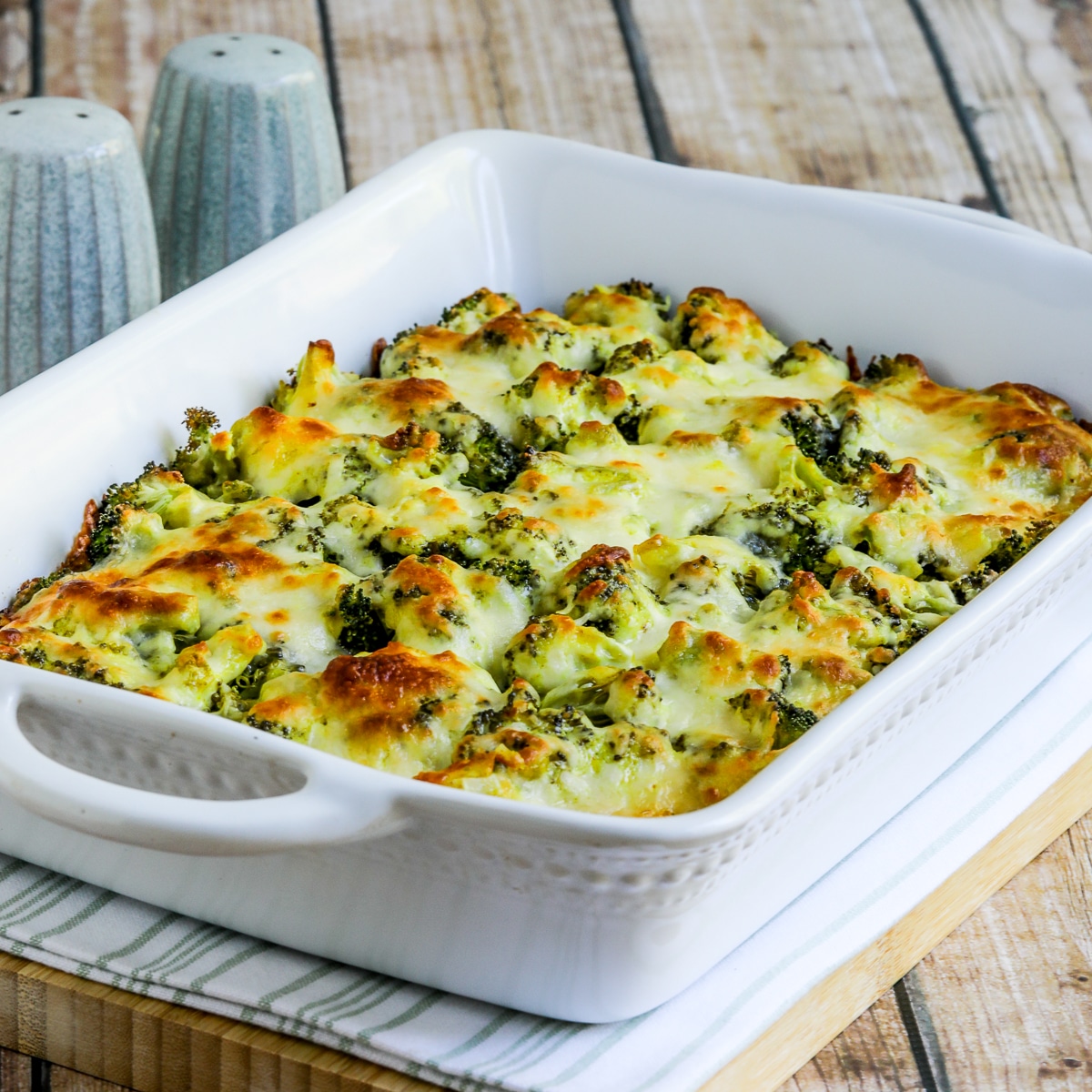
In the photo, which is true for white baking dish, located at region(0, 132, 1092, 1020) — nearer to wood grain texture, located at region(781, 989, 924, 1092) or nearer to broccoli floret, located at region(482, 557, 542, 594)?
wood grain texture, located at region(781, 989, 924, 1092)

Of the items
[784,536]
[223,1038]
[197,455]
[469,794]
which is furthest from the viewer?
[197,455]

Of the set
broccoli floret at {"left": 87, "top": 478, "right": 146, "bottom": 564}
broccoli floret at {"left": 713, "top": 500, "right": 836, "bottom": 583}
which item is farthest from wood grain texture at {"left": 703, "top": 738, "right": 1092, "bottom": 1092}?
broccoli floret at {"left": 87, "top": 478, "right": 146, "bottom": 564}

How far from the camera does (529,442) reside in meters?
2.32

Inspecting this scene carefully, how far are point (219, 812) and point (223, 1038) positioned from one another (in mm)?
312

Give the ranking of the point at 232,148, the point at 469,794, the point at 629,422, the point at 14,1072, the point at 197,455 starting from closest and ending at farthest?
the point at 469,794 → the point at 14,1072 → the point at 197,455 → the point at 629,422 → the point at 232,148

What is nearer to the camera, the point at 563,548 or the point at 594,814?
the point at 594,814

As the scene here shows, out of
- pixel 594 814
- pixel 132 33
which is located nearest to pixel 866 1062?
pixel 594 814

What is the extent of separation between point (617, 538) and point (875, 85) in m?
2.34

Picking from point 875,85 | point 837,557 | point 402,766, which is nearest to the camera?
point 402,766

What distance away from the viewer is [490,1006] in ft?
5.79

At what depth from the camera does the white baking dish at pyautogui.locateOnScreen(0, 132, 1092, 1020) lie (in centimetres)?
157

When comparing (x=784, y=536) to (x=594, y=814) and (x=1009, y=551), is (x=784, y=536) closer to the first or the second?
(x=1009, y=551)

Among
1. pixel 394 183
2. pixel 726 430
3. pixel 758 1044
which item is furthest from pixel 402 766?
pixel 394 183

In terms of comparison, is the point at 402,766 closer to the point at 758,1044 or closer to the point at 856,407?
the point at 758,1044
